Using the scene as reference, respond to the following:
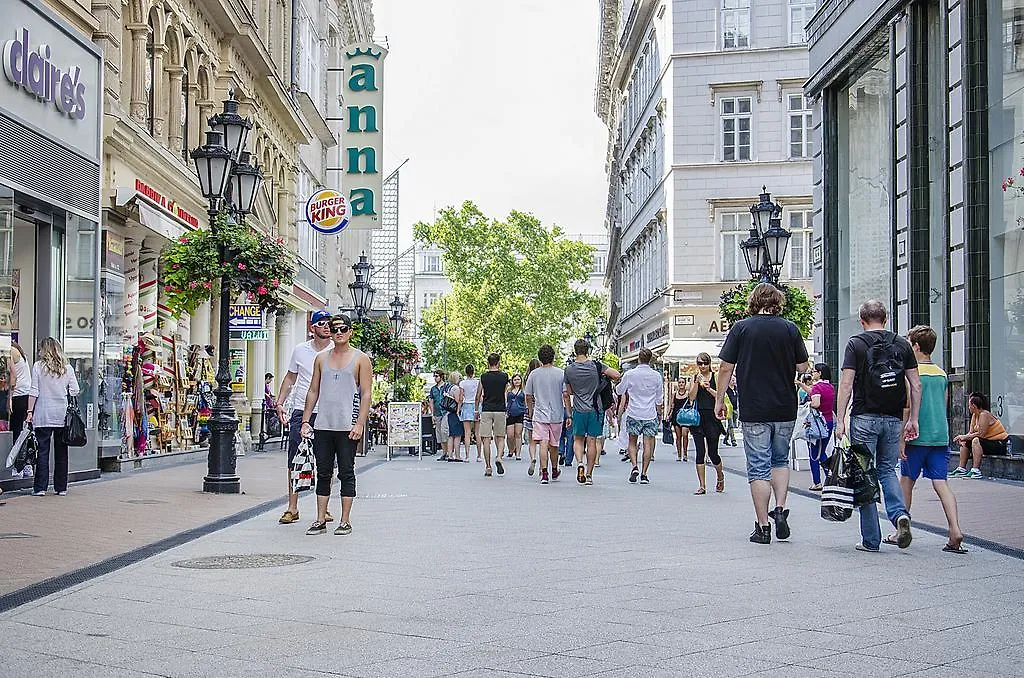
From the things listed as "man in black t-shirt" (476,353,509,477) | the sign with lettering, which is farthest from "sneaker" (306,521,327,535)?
the sign with lettering

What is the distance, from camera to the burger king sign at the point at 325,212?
35.7 metres

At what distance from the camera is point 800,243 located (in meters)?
48.4

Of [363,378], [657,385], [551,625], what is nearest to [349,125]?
[657,385]

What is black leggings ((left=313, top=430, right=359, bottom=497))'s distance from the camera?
11337 millimetres

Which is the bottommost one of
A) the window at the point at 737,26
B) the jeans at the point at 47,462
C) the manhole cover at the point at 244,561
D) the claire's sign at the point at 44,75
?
the manhole cover at the point at 244,561

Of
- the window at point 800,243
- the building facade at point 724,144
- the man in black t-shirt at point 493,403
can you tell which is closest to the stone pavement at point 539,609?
the man in black t-shirt at point 493,403

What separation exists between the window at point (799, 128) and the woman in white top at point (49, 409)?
36.9 metres

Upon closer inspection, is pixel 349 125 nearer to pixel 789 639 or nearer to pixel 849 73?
pixel 849 73

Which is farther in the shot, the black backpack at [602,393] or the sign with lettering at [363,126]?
the sign with lettering at [363,126]

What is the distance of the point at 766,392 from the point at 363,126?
31.9m

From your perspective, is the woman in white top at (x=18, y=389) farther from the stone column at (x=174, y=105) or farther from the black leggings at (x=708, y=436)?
the stone column at (x=174, y=105)

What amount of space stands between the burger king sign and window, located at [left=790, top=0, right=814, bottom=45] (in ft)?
66.2

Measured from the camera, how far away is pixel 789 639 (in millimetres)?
6207

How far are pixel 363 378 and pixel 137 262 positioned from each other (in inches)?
538
